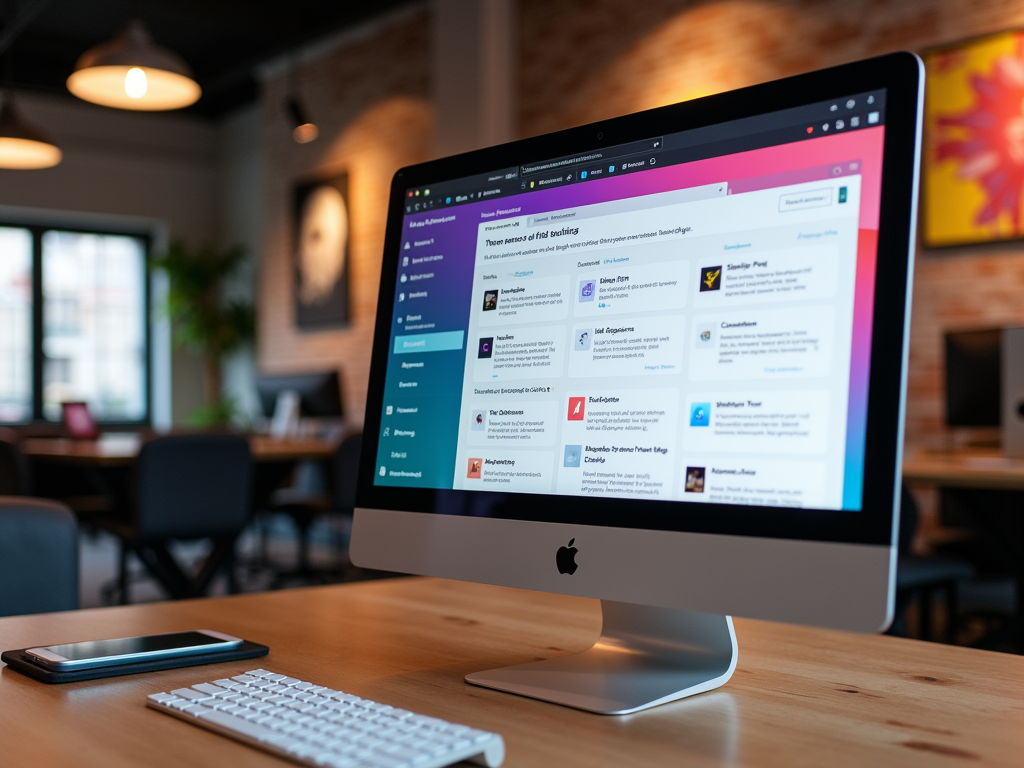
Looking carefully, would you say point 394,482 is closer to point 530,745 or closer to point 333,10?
point 530,745

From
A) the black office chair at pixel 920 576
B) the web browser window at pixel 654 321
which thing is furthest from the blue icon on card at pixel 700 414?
the black office chair at pixel 920 576

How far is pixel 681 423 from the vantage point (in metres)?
0.80

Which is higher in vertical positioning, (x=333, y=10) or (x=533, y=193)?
(x=333, y=10)

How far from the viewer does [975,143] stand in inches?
155

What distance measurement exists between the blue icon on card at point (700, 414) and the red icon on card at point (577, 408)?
11 cm

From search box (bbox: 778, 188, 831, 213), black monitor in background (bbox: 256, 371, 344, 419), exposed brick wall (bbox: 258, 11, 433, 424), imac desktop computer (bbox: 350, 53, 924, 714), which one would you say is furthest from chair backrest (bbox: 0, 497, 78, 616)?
exposed brick wall (bbox: 258, 11, 433, 424)

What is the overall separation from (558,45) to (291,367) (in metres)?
3.60

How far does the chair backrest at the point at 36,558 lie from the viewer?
50.0 inches

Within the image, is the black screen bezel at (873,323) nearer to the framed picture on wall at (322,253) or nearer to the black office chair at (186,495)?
the black office chair at (186,495)

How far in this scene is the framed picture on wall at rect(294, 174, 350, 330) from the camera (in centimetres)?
727

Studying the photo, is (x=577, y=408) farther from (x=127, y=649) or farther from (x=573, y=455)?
(x=127, y=649)

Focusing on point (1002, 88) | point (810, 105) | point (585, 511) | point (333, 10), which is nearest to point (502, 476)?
point (585, 511)

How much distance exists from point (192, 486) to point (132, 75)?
5.79ft

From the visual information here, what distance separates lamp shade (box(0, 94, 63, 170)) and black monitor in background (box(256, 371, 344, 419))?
1746mm
